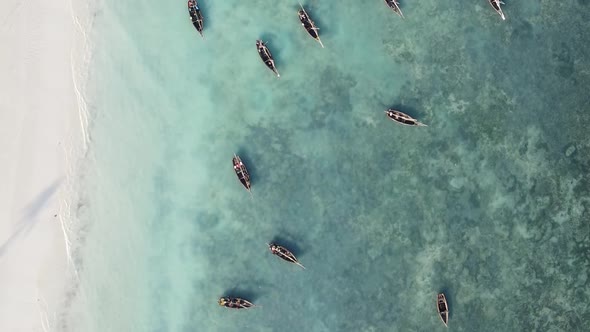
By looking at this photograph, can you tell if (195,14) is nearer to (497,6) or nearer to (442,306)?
(497,6)

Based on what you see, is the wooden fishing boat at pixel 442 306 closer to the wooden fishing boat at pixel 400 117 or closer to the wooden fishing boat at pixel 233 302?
the wooden fishing boat at pixel 400 117

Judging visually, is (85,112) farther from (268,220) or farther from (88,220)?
(268,220)

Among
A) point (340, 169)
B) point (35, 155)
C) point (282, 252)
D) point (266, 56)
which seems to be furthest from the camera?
point (340, 169)

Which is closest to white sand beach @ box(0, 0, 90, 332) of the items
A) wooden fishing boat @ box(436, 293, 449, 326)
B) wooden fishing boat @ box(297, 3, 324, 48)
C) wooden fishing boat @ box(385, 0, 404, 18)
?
wooden fishing boat @ box(297, 3, 324, 48)

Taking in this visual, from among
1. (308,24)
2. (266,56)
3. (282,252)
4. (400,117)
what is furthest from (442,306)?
(308,24)

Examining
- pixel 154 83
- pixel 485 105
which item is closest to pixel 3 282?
pixel 154 83

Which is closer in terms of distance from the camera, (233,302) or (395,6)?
(233,302)

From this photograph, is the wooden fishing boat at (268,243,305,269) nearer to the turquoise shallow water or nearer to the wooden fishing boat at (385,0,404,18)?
the turquoise shallow water
